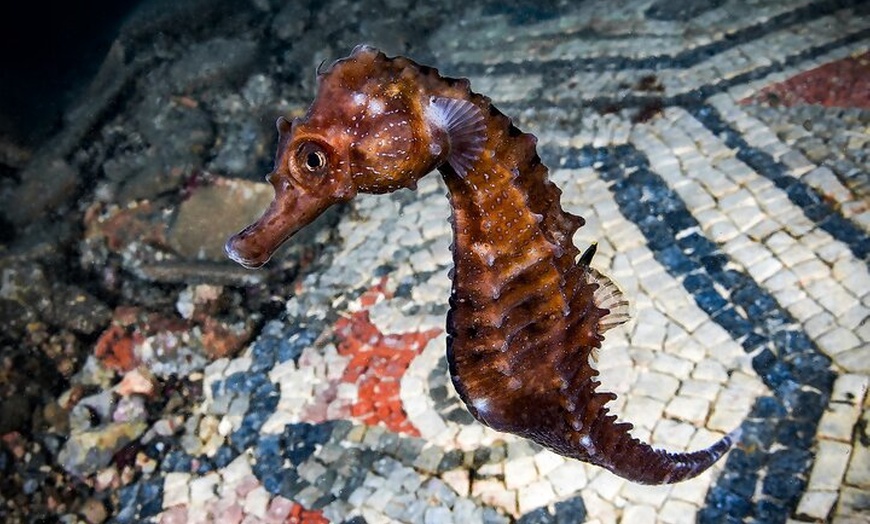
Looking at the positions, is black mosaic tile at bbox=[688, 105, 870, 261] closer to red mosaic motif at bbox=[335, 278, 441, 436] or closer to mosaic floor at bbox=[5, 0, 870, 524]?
mosaic floor at bbox=[5, 0, 870, 524]

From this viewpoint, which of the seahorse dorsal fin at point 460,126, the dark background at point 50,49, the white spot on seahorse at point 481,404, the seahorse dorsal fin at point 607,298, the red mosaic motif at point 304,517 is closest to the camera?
the seahorse dorsal fin at point 460,126

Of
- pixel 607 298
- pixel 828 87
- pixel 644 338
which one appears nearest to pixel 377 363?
pixel 644 338

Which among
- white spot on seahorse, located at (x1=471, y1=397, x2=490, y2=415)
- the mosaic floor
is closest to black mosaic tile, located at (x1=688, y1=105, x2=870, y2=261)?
the mosaic floor

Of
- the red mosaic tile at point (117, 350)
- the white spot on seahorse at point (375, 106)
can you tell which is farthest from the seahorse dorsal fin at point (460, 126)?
the red mosaic tile at point (117, 350)

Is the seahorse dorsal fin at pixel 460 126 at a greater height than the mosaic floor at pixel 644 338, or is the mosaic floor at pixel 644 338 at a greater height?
the seahorse dorsal fin at pixel 460 126

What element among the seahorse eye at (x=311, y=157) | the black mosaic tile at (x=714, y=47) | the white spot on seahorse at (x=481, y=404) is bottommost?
the black mosaic tile at (x=714, y=47)

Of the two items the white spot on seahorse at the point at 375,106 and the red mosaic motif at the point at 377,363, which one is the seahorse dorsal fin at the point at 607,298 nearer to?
the white spot on seahorse at the point at 375,106
